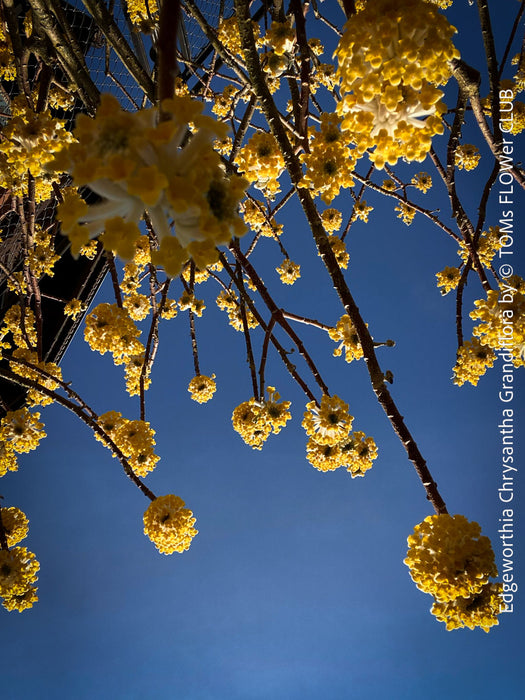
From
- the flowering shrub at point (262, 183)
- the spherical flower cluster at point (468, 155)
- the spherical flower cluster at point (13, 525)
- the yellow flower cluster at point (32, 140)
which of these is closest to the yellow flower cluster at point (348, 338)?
the flowering shrub at point (262, 183)

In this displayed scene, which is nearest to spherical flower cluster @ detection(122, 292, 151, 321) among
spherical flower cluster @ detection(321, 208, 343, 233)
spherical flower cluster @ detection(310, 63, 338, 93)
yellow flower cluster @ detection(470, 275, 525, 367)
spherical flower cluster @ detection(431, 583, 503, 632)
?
spherical flower cluster @ detection(321, 208, 343, 233)

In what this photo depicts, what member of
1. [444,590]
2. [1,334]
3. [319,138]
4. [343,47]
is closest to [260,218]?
[319,138]

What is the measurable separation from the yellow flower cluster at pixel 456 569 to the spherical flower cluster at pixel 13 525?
1428 millimetres

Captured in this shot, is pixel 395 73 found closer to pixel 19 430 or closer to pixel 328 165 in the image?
pixel 328 165

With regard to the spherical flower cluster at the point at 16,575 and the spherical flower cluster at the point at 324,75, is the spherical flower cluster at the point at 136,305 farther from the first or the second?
the spherical flower cluster at the point at 324,75

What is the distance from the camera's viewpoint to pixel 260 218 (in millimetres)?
1903

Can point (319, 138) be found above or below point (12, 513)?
above

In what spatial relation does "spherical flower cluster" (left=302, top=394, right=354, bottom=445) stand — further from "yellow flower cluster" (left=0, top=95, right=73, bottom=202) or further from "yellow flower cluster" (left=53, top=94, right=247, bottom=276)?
"yellow flower cluster" (left=0, top=95, right=73, bottom=202)

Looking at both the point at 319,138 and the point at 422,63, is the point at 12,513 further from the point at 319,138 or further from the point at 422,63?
the point at 422,63

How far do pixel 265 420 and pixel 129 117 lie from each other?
40.4 inches

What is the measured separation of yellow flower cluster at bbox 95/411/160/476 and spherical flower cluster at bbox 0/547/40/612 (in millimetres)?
439

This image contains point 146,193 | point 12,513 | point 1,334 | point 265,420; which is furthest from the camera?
point 1,334

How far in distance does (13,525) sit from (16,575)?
0.28 m

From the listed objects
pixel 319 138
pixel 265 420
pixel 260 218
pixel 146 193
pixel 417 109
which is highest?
pixel 260 218
